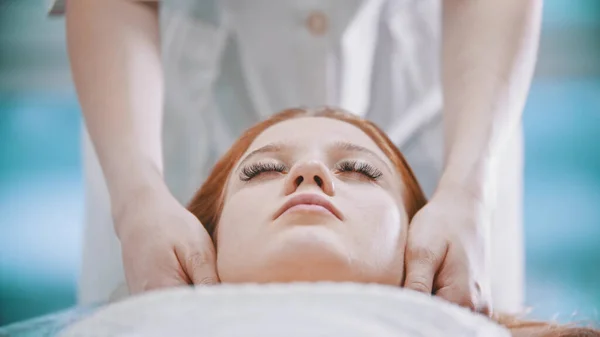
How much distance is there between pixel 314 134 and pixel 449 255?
26 cm

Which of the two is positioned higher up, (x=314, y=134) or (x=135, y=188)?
(x=314, y=134)

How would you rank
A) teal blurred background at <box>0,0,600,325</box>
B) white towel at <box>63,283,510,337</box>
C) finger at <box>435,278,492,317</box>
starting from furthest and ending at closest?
teal blurred background at <box>0,0,600,325</box> < finger at <box>435,278,492,317</box> < white towel at <box>63,283,510,337</box>

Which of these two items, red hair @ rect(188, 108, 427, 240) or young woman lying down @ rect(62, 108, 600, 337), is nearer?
young woman lying down @ rect(62, 108, 600, 337)

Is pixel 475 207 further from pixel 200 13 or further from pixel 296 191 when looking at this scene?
pixel 200 13

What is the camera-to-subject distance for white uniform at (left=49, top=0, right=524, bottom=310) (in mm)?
1670

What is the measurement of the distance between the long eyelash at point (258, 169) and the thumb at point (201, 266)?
0.12 metres

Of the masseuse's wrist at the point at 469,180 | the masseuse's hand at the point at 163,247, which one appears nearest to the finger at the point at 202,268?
the masseuse's hand at the point at 163,247

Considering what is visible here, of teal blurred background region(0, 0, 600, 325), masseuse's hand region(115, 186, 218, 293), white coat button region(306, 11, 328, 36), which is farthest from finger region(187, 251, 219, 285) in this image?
teal blurred background region(0, 0, 600, 325)

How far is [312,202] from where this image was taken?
0.98 metres

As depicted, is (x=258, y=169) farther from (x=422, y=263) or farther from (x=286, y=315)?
(x=286, y=315)

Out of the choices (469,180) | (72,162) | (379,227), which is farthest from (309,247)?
(72,162)

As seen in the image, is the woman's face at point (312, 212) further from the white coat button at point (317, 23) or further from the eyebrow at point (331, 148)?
the white coat button at point (317, 23)

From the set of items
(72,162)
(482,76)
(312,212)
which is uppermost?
(482,76)

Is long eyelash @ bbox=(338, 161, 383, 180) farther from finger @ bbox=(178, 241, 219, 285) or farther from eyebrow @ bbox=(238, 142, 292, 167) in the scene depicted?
finger @ bbox=(178, 241, 219, 285)
